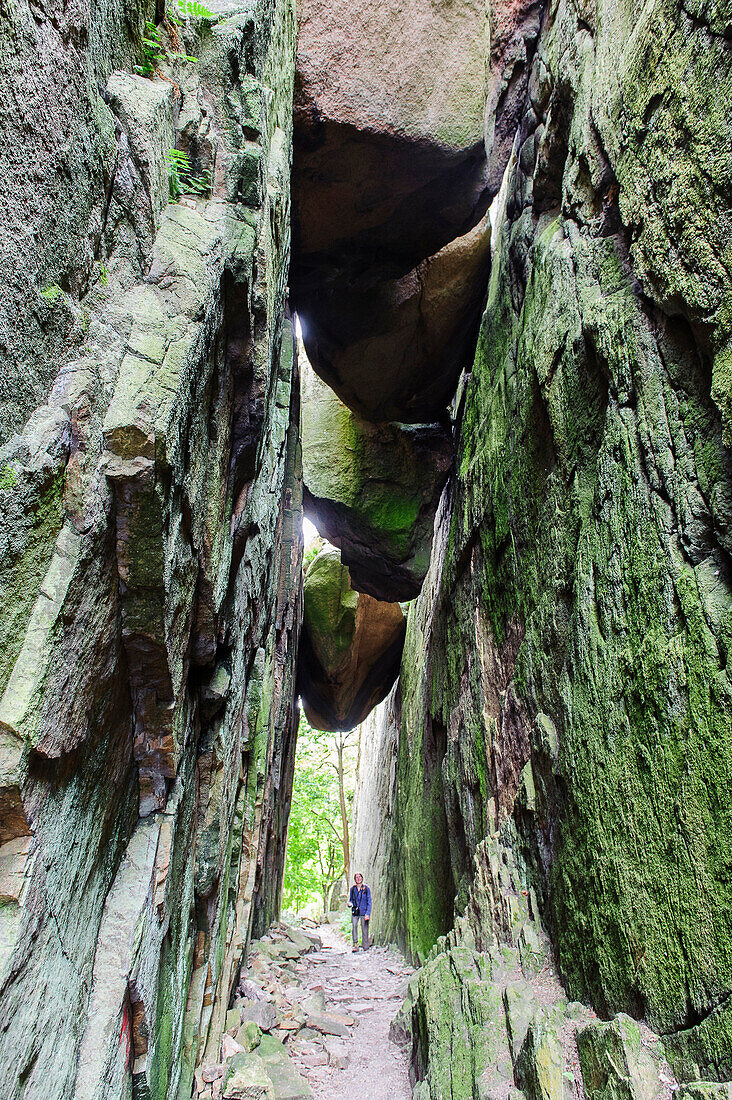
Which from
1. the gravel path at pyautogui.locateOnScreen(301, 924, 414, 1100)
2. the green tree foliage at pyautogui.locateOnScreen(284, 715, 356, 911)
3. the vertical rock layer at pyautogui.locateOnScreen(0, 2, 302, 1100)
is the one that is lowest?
the gravel path at pyautogui.locateOnScreen(301, 924, 414, 1100)

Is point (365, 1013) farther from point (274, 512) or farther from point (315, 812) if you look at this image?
point (315, 812)

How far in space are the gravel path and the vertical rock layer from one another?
1.77 meters

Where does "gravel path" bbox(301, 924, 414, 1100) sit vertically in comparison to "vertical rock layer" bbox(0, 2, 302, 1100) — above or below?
below

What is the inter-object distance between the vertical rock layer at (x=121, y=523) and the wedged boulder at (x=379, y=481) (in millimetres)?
6616

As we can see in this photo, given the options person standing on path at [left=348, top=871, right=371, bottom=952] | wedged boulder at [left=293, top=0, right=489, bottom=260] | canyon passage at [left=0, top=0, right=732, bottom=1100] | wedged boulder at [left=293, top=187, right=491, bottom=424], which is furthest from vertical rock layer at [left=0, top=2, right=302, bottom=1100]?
person standing on path at [left=348, top=871, right=371, bottom=952]

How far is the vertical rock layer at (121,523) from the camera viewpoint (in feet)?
5.75

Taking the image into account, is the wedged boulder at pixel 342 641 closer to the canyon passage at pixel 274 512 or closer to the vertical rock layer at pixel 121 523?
the canyon passage at pixel 274 512

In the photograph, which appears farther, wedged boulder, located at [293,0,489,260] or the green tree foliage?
the green tree foliage

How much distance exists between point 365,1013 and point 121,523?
280 inches


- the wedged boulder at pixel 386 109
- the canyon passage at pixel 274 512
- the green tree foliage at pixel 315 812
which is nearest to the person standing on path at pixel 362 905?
the canyon passage at pixel 274 512

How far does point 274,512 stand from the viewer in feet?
21.0

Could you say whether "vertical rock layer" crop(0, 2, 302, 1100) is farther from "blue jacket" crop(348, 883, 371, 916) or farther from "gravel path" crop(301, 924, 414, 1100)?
"blue jacket" crop(348, 883, 371, 916)

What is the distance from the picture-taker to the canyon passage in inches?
75.3

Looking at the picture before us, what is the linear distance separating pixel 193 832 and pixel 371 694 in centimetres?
1309
